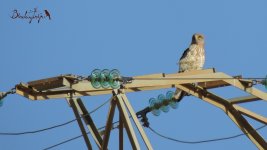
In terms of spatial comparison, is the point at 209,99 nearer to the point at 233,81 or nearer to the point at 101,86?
the point at 233,81

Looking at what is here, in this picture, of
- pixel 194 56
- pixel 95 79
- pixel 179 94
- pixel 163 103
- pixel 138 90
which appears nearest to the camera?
pixel 95 79

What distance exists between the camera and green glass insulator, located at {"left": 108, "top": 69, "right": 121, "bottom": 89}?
17.1 m

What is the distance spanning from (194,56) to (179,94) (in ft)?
21.3

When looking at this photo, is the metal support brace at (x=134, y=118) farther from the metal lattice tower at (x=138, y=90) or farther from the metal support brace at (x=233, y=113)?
the metal support brace at (x=233, y=113)

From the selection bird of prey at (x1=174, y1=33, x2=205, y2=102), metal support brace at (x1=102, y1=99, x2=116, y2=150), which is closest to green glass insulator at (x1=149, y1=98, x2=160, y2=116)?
metal support brace at (x1=102, y1=99, x2=116, y2=150)

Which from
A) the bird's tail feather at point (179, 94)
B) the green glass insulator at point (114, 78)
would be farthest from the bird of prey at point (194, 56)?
the green glass insulator at point (114, 78)

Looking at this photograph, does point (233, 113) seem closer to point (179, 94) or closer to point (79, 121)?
point (179, 94)

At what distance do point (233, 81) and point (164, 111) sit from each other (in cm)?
167

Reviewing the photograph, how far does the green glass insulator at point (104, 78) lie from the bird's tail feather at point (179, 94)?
4.13 m

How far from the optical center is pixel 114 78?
17203 mm

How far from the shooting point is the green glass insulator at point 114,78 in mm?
17125

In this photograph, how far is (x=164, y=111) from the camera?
68.4 feet

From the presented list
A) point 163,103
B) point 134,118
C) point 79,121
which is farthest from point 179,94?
point 134,118

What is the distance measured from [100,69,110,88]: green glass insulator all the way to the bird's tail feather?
413cm
